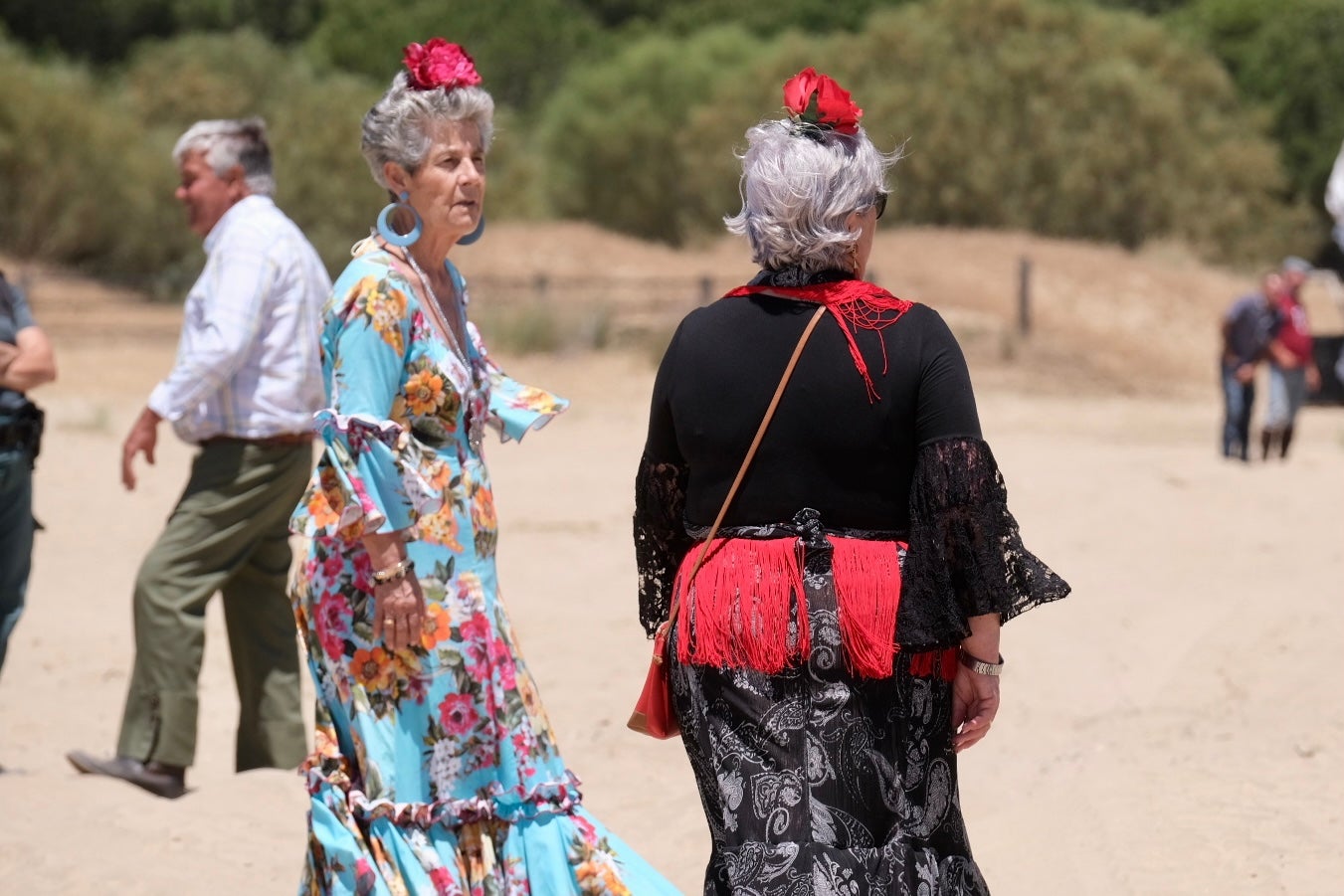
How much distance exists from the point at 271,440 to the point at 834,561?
285 cm

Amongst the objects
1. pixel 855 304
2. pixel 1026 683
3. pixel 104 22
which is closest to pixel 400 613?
pixel 855 304

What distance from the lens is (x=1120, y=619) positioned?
27.9 feet

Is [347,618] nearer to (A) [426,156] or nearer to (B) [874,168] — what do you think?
(A) [426,156]

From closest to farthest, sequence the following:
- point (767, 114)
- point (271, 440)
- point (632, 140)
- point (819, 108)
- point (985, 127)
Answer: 1. point (819, 108)
2. point (271, 440)
3. point (767, 114)
4. point (985, 127)
5. point (632, 140)

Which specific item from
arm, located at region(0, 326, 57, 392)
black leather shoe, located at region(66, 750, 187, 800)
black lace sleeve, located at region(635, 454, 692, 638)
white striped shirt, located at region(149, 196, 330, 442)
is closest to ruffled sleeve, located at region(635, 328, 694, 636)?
black lace sleeve, located at region(635, 454, 692, 638)

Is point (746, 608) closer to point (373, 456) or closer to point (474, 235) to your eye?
point (373, 456)

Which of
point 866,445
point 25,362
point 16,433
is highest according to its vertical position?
point 866,445

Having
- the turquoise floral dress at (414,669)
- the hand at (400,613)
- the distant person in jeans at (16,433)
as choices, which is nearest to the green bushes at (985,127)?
the distant person in jeans at (16,433)

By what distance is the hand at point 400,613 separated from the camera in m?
3.78

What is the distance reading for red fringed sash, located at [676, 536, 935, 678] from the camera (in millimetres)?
3109

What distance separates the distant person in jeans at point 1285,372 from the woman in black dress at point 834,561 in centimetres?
1296

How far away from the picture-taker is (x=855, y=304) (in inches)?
125

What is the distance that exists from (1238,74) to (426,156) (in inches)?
2045

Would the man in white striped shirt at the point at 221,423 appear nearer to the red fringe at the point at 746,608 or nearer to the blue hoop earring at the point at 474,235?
the blue hoop earring at the point at 474,235
